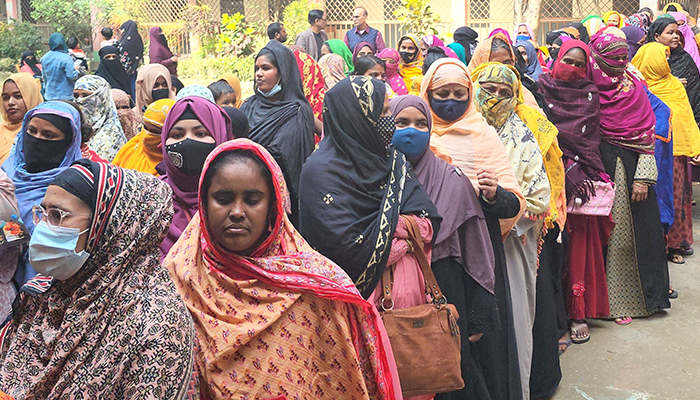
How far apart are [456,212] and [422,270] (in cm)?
35

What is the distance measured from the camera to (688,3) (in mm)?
12859

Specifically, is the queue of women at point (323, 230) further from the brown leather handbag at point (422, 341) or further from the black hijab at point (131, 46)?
the black hijab at point (131, 46)

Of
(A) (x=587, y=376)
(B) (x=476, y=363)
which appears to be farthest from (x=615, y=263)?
(B) (x=476, y=363)

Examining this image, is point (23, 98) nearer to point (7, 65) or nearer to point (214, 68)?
point (214, 68)

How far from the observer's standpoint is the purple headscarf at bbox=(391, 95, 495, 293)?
2.87m

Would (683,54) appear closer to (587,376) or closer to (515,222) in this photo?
(587,376)

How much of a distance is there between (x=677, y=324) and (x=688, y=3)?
9959 mm

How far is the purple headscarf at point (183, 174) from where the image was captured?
2850 millimetres

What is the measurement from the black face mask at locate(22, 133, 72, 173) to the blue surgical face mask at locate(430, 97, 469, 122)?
1.80m

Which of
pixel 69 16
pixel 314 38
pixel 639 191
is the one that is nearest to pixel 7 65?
pixel 69 16

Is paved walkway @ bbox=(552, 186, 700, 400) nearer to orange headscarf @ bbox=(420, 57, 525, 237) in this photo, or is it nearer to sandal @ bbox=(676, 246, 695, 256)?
sandal @ bbox=(676, 246, 695, 256)

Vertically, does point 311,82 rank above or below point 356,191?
above

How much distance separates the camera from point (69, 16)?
19.3 m

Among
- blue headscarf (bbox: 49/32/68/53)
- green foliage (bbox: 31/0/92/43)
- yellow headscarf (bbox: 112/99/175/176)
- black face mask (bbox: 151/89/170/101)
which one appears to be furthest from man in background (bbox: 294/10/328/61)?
green foliage (bbox: 31/0/92/43)
